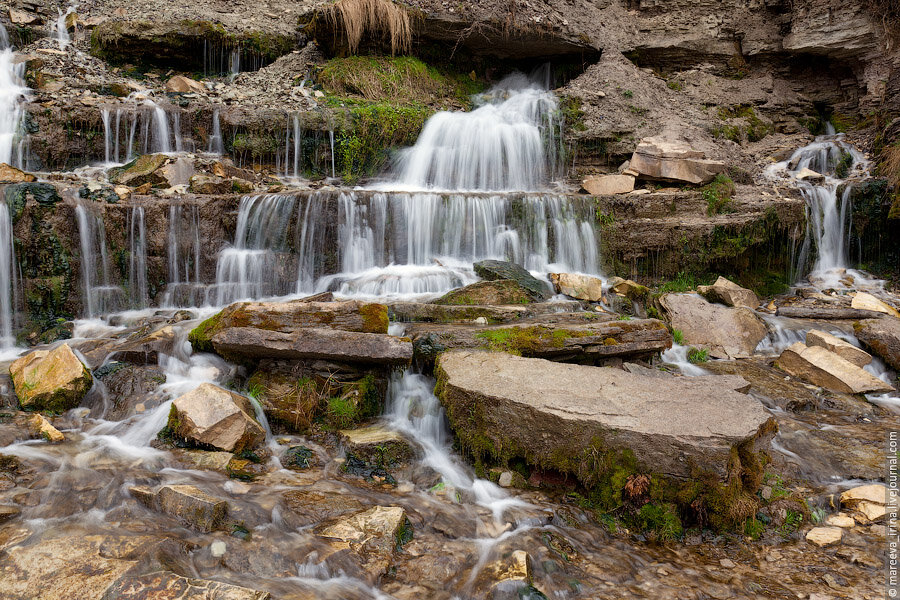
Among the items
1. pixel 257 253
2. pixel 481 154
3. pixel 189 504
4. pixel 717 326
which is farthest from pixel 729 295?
pixel 189 504

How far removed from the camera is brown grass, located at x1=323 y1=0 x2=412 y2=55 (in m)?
12.1

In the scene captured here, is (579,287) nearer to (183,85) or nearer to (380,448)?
(380,448)

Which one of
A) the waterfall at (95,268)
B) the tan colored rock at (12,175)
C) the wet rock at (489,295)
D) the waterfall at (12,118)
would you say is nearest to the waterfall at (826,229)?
the wet rock at (489,295)

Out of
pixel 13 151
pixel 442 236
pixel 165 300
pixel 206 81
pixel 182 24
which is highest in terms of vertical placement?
pixel 182 24

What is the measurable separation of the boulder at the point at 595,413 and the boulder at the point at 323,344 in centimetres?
47

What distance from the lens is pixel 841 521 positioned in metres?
3.23

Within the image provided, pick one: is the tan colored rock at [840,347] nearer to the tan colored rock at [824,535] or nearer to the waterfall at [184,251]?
the tan colored rock at [824,535]

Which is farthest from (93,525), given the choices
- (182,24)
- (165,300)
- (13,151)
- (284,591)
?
(182,24)

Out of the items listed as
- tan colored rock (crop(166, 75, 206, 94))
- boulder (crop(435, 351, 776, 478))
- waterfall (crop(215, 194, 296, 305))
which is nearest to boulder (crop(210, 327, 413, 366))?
boulder (crop(435, 351, 776, 478))

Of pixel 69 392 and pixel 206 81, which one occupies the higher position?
pixel 206 81

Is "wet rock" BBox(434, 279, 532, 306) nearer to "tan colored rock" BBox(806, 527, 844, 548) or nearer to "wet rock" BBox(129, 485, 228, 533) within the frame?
"wet rock" BBox(129, 485, 228, 533)

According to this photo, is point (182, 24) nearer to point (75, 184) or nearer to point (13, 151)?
point (13, 151)

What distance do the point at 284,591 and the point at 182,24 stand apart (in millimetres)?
13955

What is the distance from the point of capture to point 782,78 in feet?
46.1
